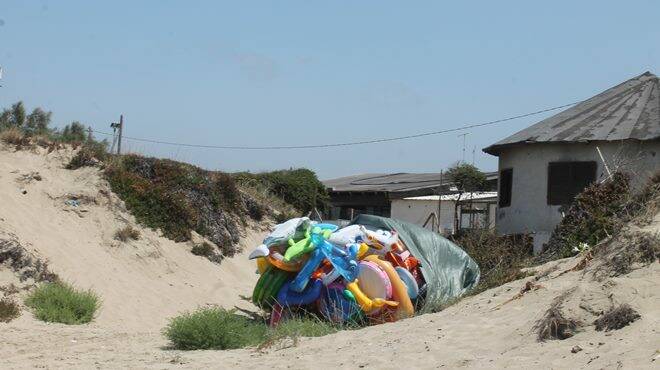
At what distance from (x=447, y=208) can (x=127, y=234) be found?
48.1 feet

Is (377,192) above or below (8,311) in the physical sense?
above

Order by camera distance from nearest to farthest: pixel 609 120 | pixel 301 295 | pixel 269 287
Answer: pixel 301 295, pixel 269 287, pixel 609 120

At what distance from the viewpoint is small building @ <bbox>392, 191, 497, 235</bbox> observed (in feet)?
107

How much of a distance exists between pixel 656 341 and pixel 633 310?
2.67ft

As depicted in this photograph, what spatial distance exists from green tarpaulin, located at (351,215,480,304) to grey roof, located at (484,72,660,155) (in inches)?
350

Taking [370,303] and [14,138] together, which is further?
[14,138]

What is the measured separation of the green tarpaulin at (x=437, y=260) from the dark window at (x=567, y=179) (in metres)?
8.63

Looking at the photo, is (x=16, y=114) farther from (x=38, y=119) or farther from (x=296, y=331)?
(x=296, y=331)

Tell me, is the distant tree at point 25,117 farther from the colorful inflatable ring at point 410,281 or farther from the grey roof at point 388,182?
the colorful inflatable ring at point 410,281

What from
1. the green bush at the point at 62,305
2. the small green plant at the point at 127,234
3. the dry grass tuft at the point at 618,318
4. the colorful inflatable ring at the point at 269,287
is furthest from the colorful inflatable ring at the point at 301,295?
the small green plant at the point at 127,234

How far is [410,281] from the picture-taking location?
14984 millimetres

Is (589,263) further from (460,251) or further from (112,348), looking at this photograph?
(112,348)

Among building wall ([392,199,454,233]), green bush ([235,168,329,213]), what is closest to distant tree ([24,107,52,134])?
green bush ([235,168,329,213])

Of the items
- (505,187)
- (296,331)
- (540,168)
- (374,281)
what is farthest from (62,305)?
(505,187)
